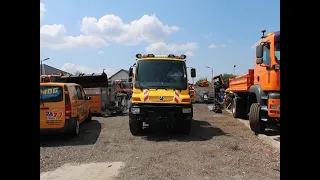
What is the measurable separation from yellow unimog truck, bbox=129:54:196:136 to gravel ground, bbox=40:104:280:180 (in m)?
0.51

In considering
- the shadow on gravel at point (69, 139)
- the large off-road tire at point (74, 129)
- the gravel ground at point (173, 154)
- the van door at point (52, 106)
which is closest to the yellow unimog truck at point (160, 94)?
the gravel ground at point (173, 154)

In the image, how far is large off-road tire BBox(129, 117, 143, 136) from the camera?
9781mm

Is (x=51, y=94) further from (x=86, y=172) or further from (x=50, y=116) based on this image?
(x=86, y=172)

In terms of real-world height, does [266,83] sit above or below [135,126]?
above

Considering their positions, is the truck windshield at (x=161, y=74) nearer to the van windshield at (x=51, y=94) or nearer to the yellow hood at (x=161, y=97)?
the yellow hood at (x=161, y=97)

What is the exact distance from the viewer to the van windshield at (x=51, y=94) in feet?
27.9

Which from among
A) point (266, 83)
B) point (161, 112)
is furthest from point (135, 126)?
point (266, 83)

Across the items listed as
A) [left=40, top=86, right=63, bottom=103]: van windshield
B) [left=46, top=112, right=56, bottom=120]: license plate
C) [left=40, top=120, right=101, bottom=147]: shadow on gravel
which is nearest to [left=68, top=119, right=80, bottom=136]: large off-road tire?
[left=40, top=120, right=101, bottom=147]: shadow on gravel

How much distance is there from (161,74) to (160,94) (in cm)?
99

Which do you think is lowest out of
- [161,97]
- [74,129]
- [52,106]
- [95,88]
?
[74,129]

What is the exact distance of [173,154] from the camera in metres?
7.22
